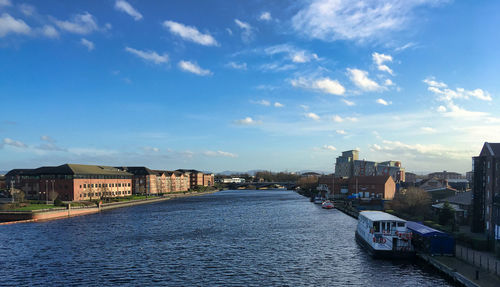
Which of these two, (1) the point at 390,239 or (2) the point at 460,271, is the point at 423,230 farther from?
(2) the point at 460,271

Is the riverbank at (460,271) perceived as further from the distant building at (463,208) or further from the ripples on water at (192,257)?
the distant building at (463,208)

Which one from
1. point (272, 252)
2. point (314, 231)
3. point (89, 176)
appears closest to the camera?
point (272, 252)

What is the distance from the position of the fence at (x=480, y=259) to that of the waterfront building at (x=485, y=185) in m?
10.6

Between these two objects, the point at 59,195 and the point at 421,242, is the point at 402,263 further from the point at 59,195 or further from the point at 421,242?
the point at 59,195

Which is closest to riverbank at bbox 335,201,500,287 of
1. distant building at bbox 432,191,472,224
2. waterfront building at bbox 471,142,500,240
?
waterfront building at bbox 471,142,500,240

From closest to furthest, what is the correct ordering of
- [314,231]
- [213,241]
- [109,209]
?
[213,241], [314,231], [109,209]

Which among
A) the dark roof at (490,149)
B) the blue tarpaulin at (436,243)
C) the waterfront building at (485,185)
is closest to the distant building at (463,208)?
the waterfront building at (485,185)

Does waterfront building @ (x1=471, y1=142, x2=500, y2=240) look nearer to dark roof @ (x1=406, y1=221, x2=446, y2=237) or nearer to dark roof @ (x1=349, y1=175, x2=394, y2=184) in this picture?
dark roof @ (x1=406, y1=221, x2=446, y2=237)

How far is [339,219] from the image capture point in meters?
93.9

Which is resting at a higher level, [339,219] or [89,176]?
[89,176]

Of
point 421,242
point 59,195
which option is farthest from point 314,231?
point 59,195

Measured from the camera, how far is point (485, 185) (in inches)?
2282

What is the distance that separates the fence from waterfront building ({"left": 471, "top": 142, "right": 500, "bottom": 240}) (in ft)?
34.8

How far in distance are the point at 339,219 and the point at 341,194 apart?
273ft
